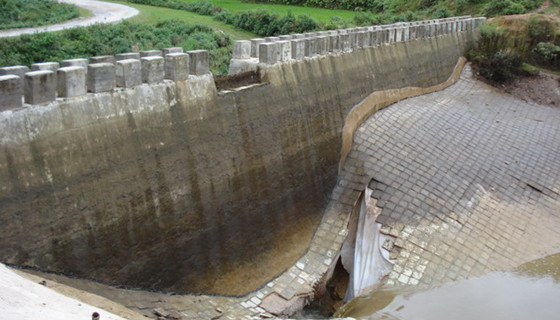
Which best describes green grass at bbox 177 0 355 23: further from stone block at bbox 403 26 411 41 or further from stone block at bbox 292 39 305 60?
stone block at bbox 292 39 305 60

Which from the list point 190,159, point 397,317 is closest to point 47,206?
point 190,159

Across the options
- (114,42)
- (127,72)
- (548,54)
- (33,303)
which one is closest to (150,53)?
(127,72)

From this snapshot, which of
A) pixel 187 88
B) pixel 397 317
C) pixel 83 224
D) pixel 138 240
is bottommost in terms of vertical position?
pixel 397 317

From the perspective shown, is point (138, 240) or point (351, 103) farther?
point (351, 103)

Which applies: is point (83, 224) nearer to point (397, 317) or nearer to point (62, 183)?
point (62, 183)

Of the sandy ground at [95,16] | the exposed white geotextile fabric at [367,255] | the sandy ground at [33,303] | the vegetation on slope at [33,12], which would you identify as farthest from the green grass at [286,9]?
the sandy ground at [33,303]

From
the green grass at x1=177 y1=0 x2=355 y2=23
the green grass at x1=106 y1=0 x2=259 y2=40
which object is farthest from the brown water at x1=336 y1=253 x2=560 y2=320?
the green grass at x1=177 y1=0 x2=355 y2=23
